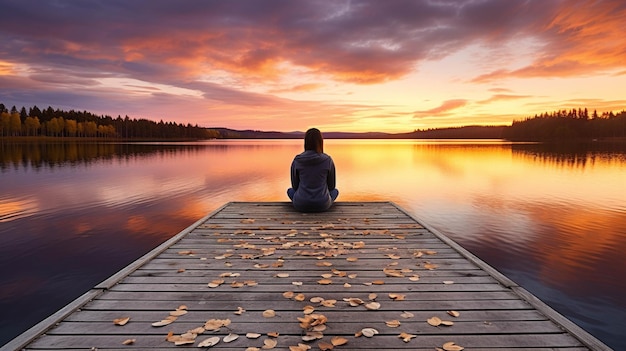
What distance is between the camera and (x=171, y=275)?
17.5ft

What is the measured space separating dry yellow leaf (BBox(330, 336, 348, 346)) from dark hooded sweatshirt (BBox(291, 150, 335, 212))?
5.79 meters

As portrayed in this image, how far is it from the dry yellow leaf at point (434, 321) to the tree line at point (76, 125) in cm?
16414

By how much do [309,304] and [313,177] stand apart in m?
5.11

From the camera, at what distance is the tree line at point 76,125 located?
129 meters

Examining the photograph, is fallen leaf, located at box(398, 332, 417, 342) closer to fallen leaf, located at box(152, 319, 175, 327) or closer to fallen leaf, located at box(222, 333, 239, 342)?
fallen leaf, located at box(222, 333, 239, 342)

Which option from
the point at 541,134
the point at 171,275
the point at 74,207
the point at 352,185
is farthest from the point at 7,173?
the point at 541,134

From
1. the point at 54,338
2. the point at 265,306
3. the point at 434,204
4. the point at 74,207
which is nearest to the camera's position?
the point at 54,338

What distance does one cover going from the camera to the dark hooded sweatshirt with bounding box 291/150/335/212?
9000mm

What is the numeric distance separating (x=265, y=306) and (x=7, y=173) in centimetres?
3543

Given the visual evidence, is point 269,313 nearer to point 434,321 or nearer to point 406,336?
point 406,336

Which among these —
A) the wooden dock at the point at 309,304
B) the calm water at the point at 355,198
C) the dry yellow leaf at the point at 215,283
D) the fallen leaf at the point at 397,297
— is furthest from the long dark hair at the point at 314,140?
the calm water at the point at 355,198

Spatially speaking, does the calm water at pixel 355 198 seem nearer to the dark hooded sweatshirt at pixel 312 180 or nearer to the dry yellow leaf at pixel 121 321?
the dry yellow leaf at pixel 121 321

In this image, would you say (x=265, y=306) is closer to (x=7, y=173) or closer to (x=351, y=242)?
(x=351, y=242)

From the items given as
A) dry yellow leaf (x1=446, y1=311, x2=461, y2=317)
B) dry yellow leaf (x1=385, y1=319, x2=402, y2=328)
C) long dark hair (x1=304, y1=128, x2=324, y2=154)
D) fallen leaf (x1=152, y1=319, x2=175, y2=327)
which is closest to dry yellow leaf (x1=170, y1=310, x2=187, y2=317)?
fallen leaf (x1=152, y1=319, x2=175, y2=327)
